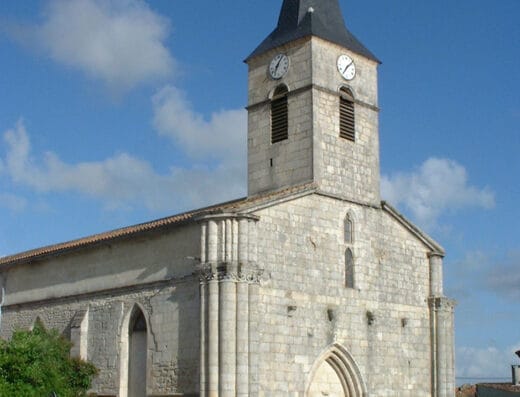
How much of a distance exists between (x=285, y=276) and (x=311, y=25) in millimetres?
8633

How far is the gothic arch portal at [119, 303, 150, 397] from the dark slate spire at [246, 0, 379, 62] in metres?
9.63

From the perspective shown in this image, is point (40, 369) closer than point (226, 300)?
No

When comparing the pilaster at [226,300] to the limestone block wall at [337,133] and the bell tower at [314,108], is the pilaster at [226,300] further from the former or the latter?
the limestone block wall at [337,133]

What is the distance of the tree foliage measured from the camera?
25.7 meters

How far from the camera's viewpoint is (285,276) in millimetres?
27062

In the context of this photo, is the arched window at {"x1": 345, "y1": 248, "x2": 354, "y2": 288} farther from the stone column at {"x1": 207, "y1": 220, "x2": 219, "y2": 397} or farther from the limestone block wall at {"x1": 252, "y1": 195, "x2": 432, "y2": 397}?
the stone column at {"x1": 207, "y1": 220, "x2": 219, "y2": 397}

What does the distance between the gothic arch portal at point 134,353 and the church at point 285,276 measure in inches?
1.8

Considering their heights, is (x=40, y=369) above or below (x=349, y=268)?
below

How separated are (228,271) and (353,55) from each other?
32.5 feet

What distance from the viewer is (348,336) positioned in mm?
28547

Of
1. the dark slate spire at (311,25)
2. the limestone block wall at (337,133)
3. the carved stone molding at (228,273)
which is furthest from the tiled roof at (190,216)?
the dark slate spire at (311,25)

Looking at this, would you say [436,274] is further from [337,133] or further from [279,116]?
[279,116]

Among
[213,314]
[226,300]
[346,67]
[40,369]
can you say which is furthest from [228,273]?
[346,67]

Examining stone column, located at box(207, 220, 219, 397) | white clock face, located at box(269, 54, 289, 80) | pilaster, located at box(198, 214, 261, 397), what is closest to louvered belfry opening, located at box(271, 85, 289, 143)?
white clock face, located at box(269, 54, 289, 80)
